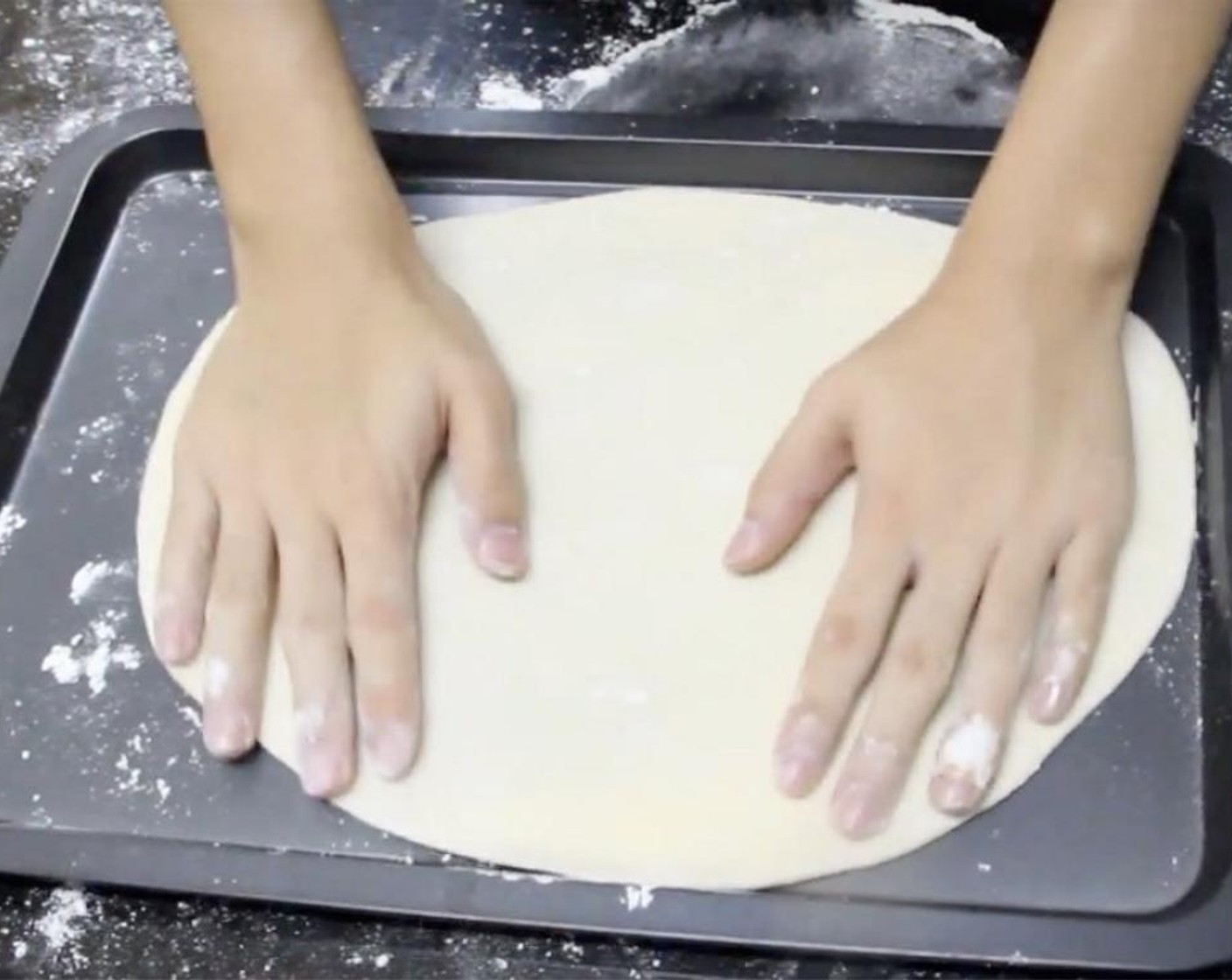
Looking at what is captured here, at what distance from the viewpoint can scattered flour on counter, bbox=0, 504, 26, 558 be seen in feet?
2.43

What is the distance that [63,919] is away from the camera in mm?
639

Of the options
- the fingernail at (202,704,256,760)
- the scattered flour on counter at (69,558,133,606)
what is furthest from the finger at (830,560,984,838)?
the scattered flour on counter at (69,558,133,606)

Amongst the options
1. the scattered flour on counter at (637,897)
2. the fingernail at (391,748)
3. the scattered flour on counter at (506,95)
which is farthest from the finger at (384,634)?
the scattered flour on counter at (506,95)

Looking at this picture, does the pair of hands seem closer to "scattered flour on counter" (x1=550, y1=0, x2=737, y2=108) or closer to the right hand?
the right hand

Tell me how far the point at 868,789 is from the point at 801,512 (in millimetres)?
130

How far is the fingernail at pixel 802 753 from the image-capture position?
61 centimetres

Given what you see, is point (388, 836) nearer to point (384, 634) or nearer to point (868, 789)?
point (384, 634)

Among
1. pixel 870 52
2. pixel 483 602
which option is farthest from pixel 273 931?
pixel 870 52

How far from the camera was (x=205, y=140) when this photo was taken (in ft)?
2.79

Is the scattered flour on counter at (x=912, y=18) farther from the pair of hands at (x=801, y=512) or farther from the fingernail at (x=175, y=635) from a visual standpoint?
the fingernail at (x=175, y=635)

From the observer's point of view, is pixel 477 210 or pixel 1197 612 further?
pixel 477 210

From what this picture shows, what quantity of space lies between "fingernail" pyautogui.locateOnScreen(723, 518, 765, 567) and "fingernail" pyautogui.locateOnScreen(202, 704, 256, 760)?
22 centimetres

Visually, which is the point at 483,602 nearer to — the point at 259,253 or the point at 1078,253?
the point at 259,253

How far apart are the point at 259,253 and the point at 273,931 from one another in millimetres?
329
